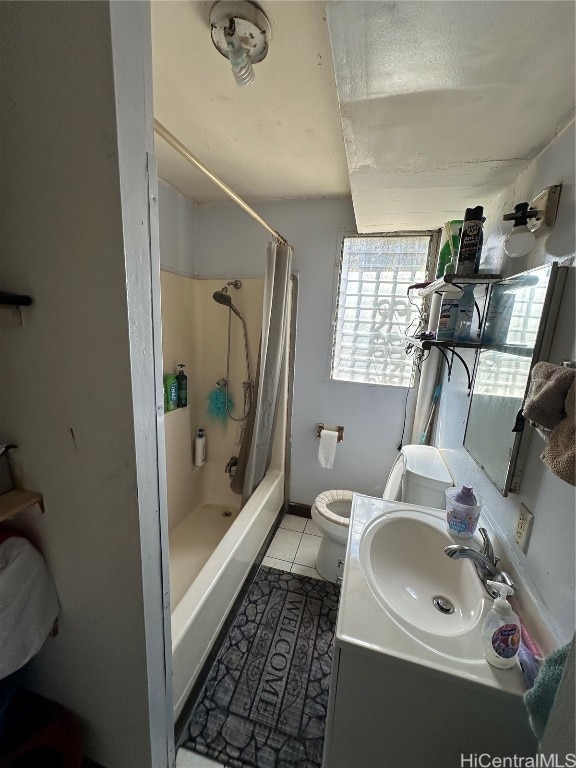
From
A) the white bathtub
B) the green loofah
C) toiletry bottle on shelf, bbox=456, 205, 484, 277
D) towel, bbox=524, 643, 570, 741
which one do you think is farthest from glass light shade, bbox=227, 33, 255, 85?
the white bathtub

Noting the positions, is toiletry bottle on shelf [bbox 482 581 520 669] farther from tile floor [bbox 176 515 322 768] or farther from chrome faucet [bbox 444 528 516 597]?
tile floor [bbox 176 515 322 768]

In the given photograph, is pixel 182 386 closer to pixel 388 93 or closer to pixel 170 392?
pixel 170 392

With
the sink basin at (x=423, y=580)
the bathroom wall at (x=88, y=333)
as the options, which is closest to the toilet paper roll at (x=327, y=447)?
the sink basin at (x=423, y=580)

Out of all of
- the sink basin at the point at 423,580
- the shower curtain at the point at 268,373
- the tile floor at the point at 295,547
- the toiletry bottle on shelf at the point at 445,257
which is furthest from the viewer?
the tile floor at the point at 295,547

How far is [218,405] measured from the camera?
7.50ft

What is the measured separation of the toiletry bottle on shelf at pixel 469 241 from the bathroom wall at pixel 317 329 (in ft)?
3.19

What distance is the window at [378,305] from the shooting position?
1.89 metres

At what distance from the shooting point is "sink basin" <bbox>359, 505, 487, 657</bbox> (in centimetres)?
75

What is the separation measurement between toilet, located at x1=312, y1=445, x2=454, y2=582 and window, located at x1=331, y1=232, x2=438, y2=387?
0.66 meters

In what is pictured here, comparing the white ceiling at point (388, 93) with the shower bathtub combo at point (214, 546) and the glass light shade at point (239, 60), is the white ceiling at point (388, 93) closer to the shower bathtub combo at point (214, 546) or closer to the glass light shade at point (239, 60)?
the glass light shade at point (239, 60)

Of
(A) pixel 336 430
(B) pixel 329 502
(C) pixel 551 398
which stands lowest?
(B) pixel 329 502

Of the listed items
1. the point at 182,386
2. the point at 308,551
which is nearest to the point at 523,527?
the point at 308,551

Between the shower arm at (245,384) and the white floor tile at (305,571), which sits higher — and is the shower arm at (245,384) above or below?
above

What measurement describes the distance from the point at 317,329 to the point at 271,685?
192 centimetres
